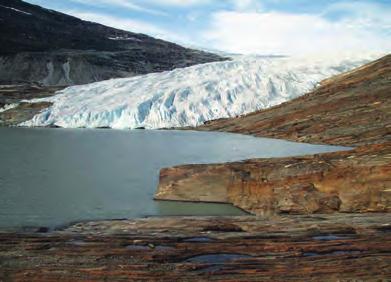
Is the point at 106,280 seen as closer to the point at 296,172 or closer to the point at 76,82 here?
the point at 296,172

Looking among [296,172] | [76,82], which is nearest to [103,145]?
[296,172]

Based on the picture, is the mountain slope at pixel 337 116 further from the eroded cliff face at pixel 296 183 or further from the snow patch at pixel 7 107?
the snow patch at pixel 7 107

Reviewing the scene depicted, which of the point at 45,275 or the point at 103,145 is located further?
the point at 103,145

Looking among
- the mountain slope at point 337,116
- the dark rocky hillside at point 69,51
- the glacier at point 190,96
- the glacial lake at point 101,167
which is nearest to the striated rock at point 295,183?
the glacial lake at point 101,167

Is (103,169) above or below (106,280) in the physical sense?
above

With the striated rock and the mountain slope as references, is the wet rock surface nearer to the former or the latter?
the striated rock

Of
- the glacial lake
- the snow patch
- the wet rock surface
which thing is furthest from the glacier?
the wet rock surface

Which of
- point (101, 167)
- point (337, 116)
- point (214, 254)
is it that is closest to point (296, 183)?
point (214, 254)
